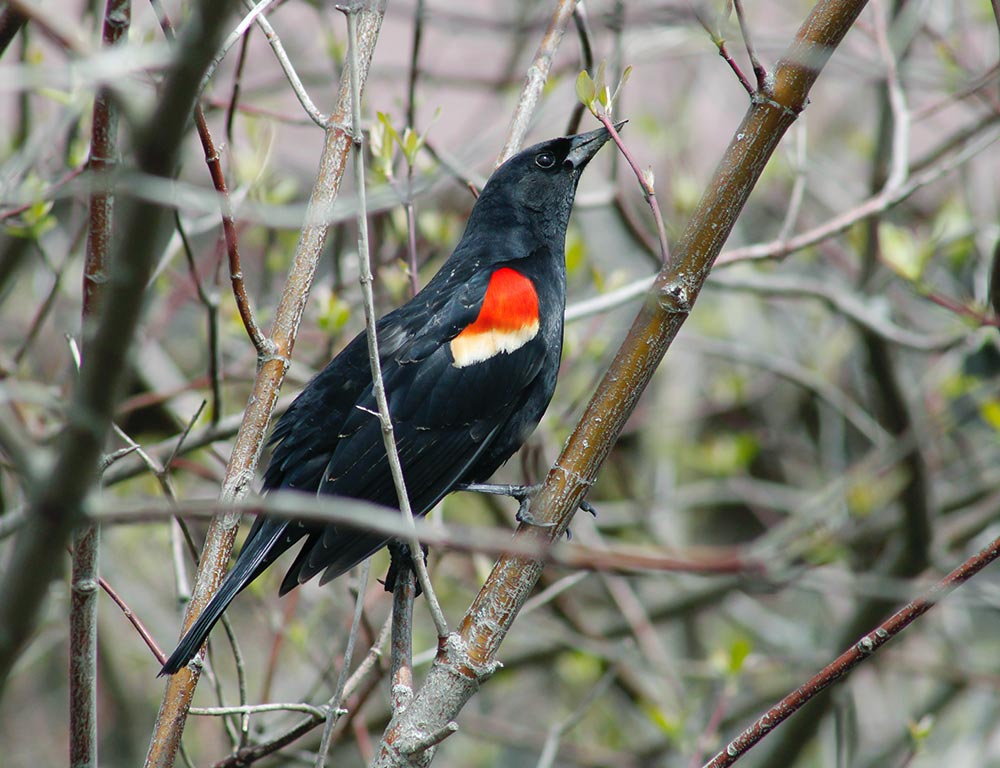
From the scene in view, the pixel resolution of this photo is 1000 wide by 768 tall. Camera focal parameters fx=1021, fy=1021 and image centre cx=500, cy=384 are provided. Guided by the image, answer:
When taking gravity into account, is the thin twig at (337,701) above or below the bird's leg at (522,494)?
below

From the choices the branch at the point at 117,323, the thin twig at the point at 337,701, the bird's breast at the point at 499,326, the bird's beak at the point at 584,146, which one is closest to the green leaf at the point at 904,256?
the bird's beak at the point at 584,146

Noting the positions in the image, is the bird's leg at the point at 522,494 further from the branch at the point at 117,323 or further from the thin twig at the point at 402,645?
the branch at the point at 117,323

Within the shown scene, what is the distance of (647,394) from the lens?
7.74 metres

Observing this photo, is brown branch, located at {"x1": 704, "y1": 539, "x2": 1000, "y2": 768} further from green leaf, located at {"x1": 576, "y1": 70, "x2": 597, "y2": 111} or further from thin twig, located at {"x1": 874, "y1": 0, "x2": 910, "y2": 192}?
thin twig, located at {"x1": 874, "y1": 0, "x2": 910, "y2": 192}

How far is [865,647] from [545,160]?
81.9 inches

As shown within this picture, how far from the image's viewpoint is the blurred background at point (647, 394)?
12.9ft

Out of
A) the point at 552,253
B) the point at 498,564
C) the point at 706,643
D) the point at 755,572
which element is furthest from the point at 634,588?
the point at 755,572

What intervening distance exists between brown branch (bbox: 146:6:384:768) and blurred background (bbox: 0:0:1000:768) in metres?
0.31

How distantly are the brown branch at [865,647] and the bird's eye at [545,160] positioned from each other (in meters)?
2.04

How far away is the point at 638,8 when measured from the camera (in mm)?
5297

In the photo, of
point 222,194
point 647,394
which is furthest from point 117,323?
point 647,394

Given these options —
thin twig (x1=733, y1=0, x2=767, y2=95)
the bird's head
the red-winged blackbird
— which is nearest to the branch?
thin twig (x1=733, y1=0, x2=767, y2=95)

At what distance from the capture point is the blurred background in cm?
392

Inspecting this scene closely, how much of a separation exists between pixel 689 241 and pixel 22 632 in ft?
4.96
